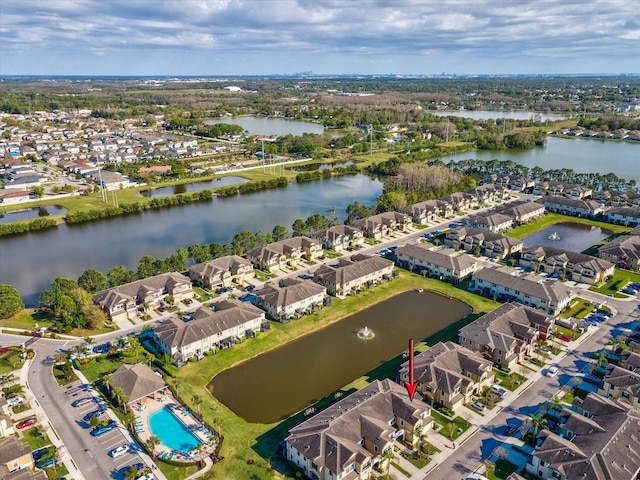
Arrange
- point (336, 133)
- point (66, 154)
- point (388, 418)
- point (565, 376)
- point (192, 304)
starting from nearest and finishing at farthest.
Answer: point (388, 418)
point (565, 376)
point (192, 304)
point (66, 154)
point (336, 133)

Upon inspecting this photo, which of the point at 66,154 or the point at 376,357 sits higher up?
the point at 66,154

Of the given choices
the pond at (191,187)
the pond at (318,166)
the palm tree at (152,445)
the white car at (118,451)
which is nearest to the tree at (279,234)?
the palm tree at (152,445)

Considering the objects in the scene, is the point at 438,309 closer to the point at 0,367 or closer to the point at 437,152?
the point at 0,367

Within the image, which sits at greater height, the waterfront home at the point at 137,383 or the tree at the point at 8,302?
the tree at the point at 8,302

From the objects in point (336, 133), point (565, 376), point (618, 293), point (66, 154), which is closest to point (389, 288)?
point (565, 376)

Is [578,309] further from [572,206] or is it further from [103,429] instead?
[103,429]

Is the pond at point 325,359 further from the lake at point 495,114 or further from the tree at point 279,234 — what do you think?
the lake at point 495,114
